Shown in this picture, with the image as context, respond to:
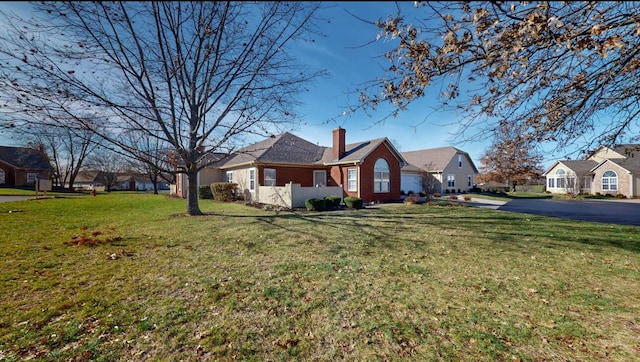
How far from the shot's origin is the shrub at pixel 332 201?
15632mm

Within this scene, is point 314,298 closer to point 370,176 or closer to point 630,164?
point 370,176

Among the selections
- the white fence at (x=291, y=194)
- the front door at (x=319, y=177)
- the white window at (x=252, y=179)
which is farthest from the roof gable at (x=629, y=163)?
the white window at (x=252, y=179)

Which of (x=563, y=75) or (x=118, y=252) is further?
(x=118, y=252)

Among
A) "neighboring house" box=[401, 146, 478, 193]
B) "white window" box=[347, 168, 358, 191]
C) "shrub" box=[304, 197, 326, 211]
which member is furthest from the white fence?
"neighboring house" box=[401, 146, 478, 193]

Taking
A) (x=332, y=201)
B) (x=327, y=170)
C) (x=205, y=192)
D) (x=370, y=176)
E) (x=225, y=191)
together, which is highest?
(x=327, y=170)

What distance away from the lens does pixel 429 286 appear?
4.53 metres

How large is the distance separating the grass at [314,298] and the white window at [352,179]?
35.7 ft

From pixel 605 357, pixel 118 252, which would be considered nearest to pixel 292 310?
pixel 605 357

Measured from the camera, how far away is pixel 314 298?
4027 mm

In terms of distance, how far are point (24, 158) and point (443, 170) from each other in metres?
59.5

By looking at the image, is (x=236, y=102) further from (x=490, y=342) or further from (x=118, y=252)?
(x=490, y=342)

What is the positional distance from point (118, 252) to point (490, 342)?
7294mm

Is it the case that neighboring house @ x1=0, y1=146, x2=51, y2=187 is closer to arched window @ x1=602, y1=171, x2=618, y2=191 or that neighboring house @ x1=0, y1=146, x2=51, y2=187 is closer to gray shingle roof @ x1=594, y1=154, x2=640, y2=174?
gray shingle roof @ x1=594, y1=154, x2=640, y2=174

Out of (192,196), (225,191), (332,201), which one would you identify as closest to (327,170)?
(332,201)
